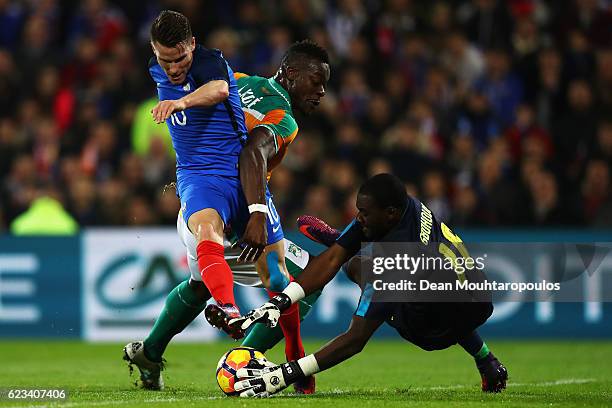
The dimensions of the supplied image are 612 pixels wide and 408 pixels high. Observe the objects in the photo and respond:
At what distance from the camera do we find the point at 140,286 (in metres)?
13.3

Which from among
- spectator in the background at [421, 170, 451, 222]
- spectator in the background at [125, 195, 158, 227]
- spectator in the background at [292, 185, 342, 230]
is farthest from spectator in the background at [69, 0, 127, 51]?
spectator in the background at [421, 170, 451, 222]

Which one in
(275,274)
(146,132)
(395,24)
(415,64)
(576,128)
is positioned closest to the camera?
(275,274)

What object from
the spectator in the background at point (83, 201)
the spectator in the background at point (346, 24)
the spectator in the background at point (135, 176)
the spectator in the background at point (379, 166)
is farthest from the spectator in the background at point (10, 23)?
the spectator in the background at point (379, 166)

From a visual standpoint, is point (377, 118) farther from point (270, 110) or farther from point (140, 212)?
point (270, 110)

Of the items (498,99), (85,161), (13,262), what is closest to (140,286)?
(13,262)

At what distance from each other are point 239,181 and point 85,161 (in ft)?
26.6

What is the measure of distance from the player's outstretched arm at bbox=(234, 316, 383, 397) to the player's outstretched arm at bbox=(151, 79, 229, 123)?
160 centimetres

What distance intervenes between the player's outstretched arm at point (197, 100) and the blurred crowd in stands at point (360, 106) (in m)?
6.59

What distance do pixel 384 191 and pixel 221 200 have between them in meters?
1.06

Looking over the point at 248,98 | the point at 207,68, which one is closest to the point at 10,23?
the point at 248,98

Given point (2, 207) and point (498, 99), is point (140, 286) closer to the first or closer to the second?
point (2, 207)

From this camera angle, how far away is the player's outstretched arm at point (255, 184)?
7.24 metres

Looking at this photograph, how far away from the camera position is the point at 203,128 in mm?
7684

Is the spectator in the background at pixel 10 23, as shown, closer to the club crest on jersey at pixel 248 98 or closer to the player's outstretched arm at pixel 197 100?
the club crest on jersey at pixel 248 98
